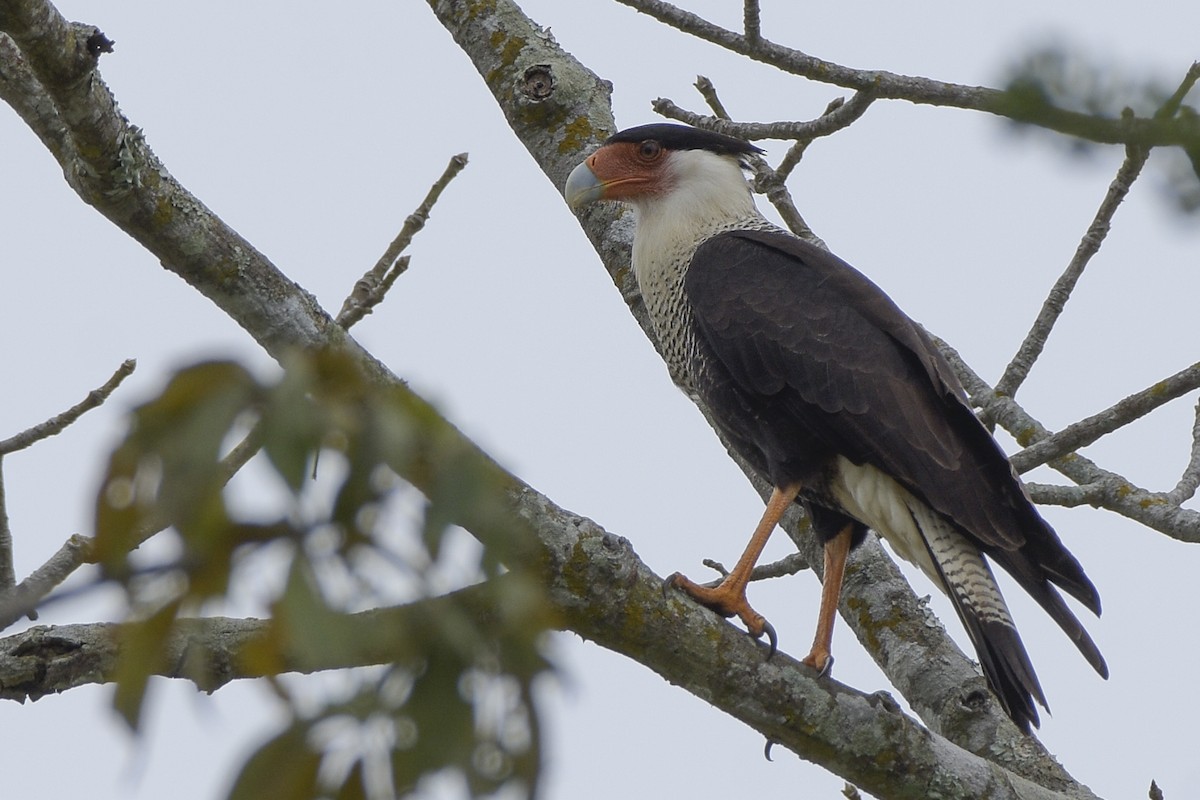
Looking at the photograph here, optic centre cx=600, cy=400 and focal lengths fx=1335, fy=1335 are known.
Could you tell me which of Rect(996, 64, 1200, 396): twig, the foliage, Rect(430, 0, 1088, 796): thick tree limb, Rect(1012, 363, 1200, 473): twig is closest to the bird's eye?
Rect(430, 0, 1088, 796): thick tree limb

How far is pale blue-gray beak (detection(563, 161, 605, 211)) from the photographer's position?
4.96m

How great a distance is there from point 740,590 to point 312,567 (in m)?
2.90

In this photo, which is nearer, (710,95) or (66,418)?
(66,418)

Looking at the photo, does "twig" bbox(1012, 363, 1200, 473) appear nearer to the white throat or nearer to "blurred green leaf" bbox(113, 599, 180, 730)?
the white throat

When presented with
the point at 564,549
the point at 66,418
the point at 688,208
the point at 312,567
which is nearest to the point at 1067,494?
the point at 688,208

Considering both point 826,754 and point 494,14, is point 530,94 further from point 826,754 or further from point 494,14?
point 826,754

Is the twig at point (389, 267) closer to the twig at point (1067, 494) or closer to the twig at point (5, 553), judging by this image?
the twig at point (5, 553)

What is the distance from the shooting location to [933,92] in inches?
141

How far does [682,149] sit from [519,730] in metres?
4.50

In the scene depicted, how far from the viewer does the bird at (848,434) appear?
13.2 ft

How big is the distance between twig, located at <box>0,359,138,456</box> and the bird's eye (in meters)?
2.48

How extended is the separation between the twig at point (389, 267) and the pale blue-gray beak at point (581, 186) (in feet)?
2.88

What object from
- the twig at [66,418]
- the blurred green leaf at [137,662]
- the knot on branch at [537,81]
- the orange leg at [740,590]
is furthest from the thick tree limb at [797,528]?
the blurred green leaf at [137,662]

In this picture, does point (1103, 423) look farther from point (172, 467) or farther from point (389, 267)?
point (172, 467)
